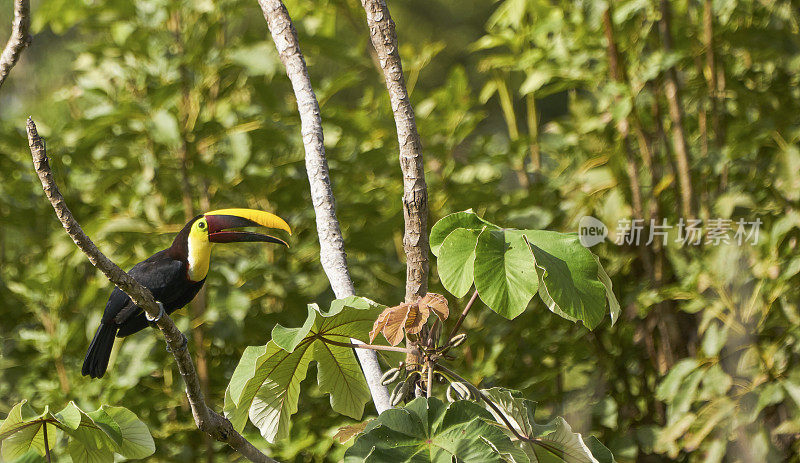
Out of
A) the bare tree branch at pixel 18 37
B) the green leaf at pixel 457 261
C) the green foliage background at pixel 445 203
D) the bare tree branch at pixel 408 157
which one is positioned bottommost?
the green foliage background at pixel 445 203

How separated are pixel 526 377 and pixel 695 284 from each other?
601mm

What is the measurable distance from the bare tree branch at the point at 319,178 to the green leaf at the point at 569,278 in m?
0.35

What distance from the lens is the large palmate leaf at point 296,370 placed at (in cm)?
112

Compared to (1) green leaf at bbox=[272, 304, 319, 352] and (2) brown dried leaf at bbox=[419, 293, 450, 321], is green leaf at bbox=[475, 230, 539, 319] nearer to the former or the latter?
(2) brown dried leaf at bbox=[419, 293, 450, 321]

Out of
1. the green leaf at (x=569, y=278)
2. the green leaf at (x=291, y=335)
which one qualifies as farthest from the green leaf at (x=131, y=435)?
the green leaf at (x=569, y=278)

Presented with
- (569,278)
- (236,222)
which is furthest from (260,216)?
(569,278)

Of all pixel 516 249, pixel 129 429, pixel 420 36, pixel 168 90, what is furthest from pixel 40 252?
pixel 420 36

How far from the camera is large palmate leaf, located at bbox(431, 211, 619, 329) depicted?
3.42ft

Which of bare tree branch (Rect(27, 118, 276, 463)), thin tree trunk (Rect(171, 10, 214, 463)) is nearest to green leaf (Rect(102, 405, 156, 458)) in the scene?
bare tree branch (Rect(27, 118, 276, 463))

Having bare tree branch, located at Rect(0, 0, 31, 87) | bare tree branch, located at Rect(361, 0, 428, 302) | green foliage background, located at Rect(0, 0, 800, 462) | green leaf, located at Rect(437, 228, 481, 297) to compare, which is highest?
bare tree branch, located at Rect(0, 0, 31, 87)

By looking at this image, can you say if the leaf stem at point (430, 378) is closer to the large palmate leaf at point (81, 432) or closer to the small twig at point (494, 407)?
the small twig at point (494, 407)

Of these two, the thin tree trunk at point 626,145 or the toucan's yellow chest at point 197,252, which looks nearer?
the toucan's yellow chest at point 197,252

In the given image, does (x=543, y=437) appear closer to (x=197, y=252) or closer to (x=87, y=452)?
(x=87, y=452)

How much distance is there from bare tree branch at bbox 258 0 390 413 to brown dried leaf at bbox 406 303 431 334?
9.3 inches
